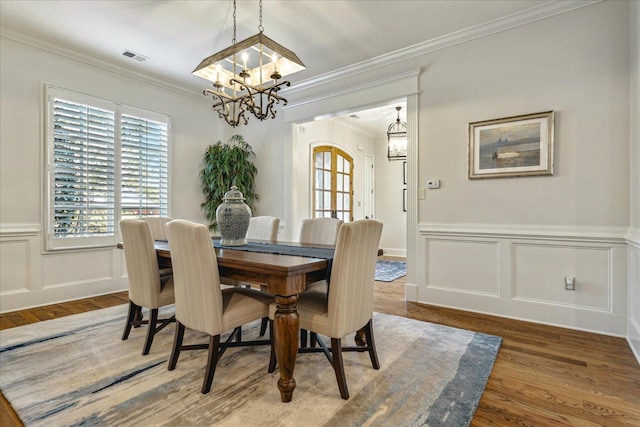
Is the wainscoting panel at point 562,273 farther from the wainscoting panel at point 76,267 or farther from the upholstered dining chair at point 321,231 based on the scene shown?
the wainscoting panel at point 76,267

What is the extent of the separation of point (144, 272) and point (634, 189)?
365 cm

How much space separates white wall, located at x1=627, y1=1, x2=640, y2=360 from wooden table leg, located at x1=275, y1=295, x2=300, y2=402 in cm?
236

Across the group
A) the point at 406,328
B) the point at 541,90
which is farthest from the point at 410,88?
the point at 406,328

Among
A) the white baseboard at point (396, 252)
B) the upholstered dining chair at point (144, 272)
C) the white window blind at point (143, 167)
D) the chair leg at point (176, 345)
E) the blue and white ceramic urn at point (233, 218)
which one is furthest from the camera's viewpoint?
the white baseboard at point (396, 252)

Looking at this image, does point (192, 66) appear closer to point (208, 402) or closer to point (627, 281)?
point (208, 402)

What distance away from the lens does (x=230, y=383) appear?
6.03 ft

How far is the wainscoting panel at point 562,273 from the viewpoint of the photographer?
2.61m

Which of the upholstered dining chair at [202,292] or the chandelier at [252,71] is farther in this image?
the chandelier at [252,71]

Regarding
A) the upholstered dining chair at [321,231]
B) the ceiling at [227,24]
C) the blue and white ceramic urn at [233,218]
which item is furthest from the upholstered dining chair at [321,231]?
the ceiling at [227,24]

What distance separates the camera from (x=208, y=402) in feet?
5.43

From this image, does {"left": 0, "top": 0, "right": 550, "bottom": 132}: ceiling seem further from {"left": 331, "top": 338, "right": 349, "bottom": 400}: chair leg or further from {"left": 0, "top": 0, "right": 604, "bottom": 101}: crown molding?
{"left": 331, "top": 338, "right": 349, "bottom": 400}: chair leg

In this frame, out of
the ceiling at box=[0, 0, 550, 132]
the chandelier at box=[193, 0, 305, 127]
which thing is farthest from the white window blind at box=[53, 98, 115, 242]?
the chandelier at box=[193, 0, 305, 127]

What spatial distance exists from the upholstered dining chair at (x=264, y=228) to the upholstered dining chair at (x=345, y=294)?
4.50 ft

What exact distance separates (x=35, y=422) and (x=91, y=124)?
329 centimetres
